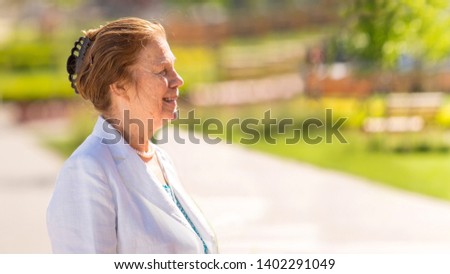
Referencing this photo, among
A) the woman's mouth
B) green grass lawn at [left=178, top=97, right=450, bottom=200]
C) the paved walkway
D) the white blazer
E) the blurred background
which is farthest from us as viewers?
green grass lawn at [left=178, top=97, right=450, bottom=200]

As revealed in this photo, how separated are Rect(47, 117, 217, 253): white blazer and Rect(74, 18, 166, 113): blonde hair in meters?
0.06

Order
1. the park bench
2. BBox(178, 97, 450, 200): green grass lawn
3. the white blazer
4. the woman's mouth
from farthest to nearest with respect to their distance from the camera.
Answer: the park bench < BBox(178, 97, 450, 200): green grass lawn < the woman's mouth < the white blazer

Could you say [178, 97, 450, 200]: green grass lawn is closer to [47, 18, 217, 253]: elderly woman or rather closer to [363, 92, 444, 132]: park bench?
[363, 92, 444, 132]: park bench

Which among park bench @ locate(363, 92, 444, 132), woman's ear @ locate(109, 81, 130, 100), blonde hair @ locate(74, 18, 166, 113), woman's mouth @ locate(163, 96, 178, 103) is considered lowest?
woman's mouth @ locate(163, 96, 178, 103)

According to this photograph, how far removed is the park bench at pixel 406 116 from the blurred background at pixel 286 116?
0.01m

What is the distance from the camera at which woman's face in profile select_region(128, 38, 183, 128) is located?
1504 mm

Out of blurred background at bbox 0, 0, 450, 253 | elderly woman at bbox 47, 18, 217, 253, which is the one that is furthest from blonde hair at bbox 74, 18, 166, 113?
Result: blurred background at bbox 0, 0, 450, 253

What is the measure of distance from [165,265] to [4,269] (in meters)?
1.30

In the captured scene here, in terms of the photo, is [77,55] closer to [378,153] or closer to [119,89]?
[119,89]

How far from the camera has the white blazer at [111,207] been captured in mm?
1410

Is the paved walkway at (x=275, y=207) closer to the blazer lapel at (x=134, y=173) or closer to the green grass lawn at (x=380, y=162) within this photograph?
the green grass lawn at (x=380, y=162)

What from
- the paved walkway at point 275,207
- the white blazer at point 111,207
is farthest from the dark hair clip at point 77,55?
the paved walkway at point 275,207

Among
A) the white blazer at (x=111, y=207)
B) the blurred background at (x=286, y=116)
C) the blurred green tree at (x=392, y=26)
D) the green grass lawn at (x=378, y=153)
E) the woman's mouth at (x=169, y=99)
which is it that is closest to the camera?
the white blazer at (x=111, y=207)

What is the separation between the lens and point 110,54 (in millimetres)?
1445
